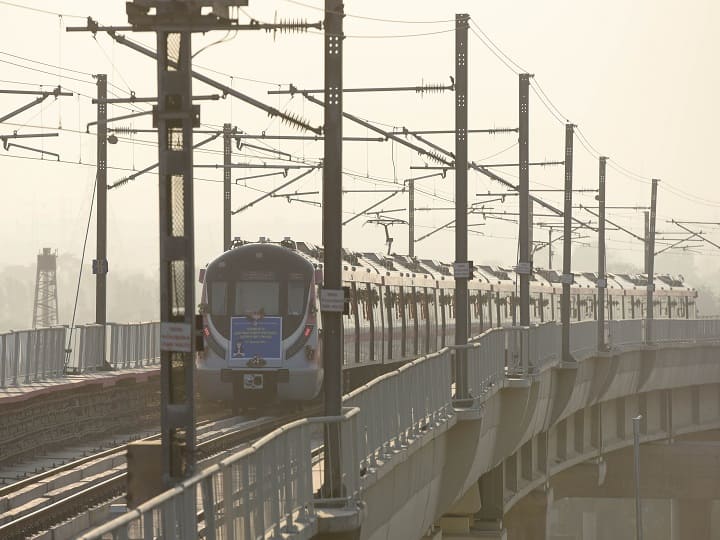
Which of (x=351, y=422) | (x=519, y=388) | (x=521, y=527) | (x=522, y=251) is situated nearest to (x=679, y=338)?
(x=521, y=527)

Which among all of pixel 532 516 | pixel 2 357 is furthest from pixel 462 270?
pixel 532 516

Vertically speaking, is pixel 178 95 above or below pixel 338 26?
below

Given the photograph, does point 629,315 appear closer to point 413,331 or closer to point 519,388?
point 413,331

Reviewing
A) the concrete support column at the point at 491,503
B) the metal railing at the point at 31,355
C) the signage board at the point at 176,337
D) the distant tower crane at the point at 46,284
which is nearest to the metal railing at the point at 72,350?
the metal railing at the point at 31,355

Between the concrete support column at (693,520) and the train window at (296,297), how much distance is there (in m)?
54.1

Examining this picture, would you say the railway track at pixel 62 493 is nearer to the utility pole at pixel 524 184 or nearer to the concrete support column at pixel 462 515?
the concrete support column at pixel 462 515

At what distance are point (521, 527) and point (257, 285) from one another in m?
23.2

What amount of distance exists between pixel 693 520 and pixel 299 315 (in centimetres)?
5513

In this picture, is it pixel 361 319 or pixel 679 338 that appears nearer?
pixel 361 319

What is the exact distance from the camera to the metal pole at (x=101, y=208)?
37.4 meters

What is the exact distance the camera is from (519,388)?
118ft

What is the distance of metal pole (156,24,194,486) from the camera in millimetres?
14250

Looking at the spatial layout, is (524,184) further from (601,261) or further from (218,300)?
(601,261)

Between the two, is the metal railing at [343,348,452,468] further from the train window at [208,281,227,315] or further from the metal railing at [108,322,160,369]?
the metal railing at [108,322,160,369]
